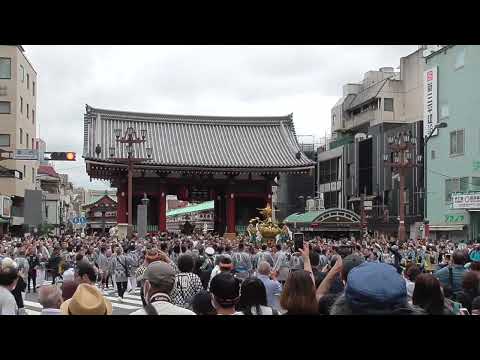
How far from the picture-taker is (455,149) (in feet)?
117

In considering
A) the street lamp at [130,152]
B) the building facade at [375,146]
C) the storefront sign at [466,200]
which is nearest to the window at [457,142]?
the storefront sign at [466,200]

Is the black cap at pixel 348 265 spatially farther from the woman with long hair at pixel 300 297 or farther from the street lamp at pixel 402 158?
the street lamp at pixel 402 158

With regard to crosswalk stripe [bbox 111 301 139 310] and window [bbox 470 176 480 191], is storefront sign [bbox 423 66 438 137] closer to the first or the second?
window [bbox 470 176 480 191]

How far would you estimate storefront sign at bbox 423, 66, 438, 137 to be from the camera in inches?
1462

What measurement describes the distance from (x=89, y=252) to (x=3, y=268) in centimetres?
1239

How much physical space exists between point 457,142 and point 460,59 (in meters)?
4.71

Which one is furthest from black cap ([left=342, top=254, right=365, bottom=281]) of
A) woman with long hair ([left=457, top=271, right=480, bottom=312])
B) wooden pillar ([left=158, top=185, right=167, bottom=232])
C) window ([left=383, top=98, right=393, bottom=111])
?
window ([left=383, top=98, right=393, bottom=111])

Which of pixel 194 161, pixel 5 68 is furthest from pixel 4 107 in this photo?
pixel 194 161

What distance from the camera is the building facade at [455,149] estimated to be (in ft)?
112

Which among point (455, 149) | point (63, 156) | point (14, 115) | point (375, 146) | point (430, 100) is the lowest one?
point (63, 156)

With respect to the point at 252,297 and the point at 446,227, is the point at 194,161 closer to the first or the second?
the point at 446,227

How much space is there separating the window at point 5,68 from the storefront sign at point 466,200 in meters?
28.8
